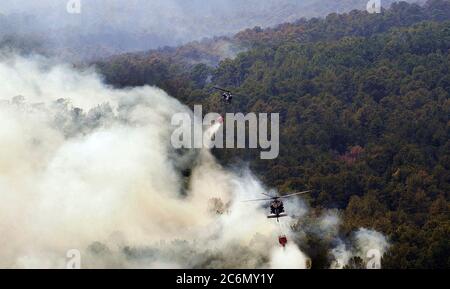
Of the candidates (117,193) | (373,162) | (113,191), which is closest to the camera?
(117,193)

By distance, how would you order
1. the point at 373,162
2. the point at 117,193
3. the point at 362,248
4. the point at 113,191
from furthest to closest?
the point at 373,162
the point at 362,248
the point at 113,191
the point at 117,193

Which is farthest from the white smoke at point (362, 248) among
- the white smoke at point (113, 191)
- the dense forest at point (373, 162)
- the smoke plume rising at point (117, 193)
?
the white smoke at point (113, 191)

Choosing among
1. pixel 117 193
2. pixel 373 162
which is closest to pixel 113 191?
pixel 117 193

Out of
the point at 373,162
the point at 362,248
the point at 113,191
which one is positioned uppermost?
the point at 373,162

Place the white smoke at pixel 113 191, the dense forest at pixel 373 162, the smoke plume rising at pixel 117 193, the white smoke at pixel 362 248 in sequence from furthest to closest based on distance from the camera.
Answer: the dense forest at pixel 373 162
the white smoke at pixel 362 248
the white smoke at pixel 113 191
the smoke plume rising at pixel 117 193

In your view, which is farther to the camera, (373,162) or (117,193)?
(373,162)

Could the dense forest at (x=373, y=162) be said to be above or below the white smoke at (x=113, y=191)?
above

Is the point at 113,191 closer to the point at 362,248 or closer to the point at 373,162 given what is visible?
the point at 362,248

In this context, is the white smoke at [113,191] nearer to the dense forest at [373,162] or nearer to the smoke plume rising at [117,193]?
the smoke plume rising at [117,193]

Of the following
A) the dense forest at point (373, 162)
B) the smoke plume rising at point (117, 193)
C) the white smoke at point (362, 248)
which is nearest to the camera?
the smoke plume rising at point (117, 193)

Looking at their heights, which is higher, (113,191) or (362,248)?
(113,191)

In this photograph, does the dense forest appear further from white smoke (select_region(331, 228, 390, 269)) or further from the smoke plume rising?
the smoke plume rising

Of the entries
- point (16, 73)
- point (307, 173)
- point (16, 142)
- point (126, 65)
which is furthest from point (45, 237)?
point (126, 65)
